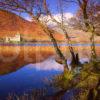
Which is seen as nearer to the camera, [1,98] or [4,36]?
[1,98]

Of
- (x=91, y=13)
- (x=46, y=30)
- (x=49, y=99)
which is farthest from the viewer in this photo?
(x=91, y=13)

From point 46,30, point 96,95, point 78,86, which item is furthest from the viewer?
point 46,30

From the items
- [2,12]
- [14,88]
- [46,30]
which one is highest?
[2,12]

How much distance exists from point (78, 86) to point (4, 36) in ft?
398

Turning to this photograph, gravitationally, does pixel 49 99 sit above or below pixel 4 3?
below

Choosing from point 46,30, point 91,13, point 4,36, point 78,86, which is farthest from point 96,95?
point 4,36

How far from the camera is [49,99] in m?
12.0

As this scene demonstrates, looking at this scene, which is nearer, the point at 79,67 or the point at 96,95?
the point at 96,95

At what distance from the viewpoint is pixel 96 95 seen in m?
10.7

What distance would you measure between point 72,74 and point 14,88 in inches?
137

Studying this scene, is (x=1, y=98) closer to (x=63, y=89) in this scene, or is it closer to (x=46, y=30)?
(x=63, y=89)

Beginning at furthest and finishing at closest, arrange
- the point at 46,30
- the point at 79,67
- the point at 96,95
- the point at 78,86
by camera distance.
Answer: the point at 79,67
the point at 46,30
the point at 78,86
the point at 96,95

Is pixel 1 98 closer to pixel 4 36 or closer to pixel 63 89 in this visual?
pixel 63 89

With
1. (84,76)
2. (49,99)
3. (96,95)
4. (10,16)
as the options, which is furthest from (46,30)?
(96,95)
